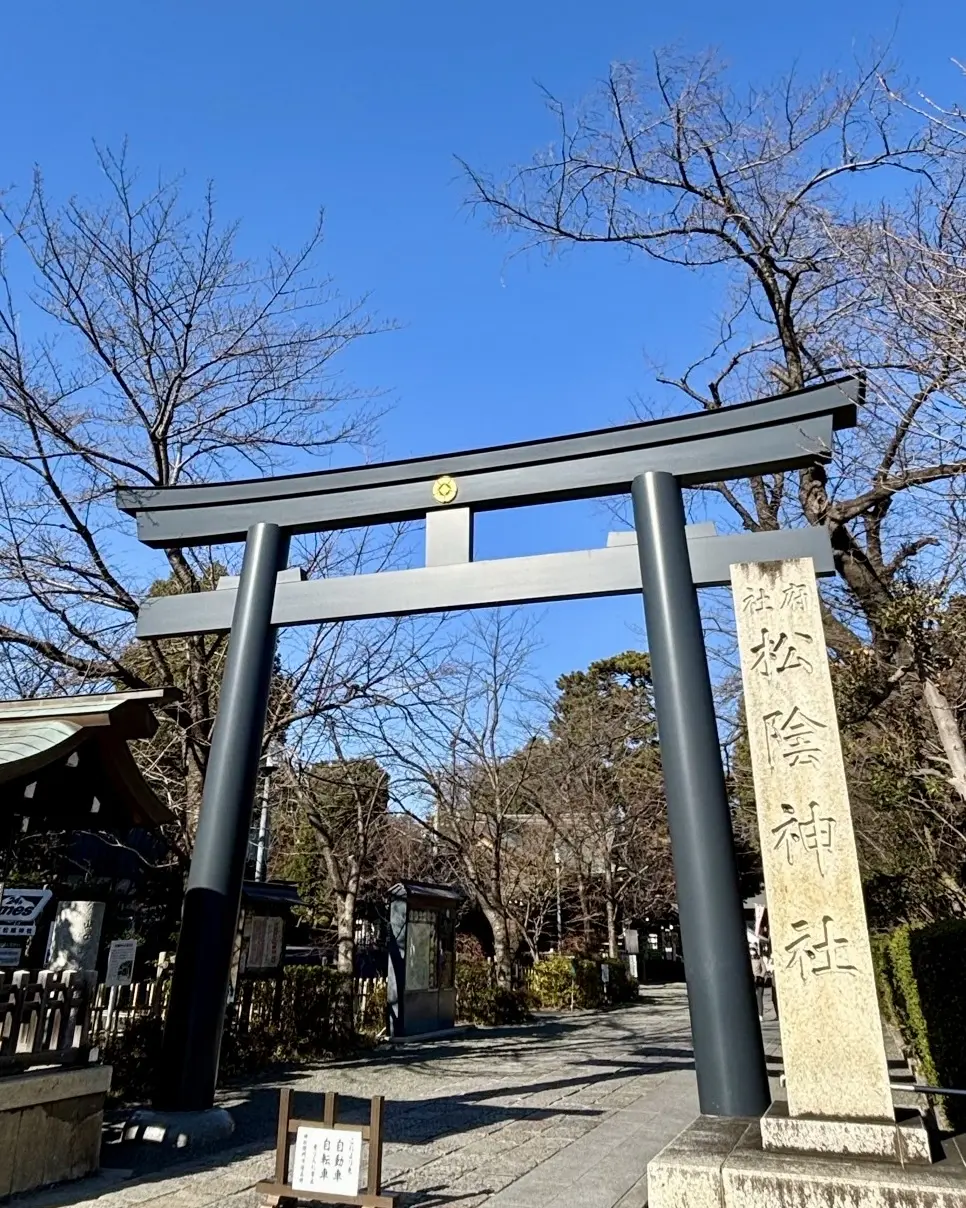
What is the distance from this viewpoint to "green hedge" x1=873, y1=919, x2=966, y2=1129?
5.87 metres

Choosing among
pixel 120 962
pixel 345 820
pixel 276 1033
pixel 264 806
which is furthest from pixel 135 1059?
pixel 345 820

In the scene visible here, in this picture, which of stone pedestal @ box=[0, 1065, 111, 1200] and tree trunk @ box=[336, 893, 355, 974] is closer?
stone pedestal @ box=[0, 1065, 111, 1200]

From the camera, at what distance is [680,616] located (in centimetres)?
653

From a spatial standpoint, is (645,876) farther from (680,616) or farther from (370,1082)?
(680,616)

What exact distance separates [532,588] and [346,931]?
37.7 ft

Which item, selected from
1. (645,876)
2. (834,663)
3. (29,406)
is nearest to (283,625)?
(29,406)

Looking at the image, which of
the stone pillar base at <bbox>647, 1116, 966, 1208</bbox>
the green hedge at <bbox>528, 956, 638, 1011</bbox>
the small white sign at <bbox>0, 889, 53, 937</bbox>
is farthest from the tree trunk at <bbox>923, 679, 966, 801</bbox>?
the green hedge at <bbox>528, 956, 638, 1011</bbox>

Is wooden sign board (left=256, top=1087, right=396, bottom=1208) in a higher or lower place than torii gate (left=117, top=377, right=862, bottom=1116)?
lower

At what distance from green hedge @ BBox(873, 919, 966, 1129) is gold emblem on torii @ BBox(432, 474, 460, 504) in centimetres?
544

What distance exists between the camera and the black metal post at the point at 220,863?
6.29 meters

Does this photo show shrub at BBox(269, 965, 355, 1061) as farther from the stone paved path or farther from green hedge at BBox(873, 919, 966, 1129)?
green hedge at BBox(873, 919, 966, 1129)

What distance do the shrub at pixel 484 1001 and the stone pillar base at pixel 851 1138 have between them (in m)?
14.4

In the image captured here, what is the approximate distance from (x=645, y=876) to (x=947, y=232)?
24.7m

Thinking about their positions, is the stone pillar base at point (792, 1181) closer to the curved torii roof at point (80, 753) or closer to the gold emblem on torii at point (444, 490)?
the curved torii roof at point (80, 753)
